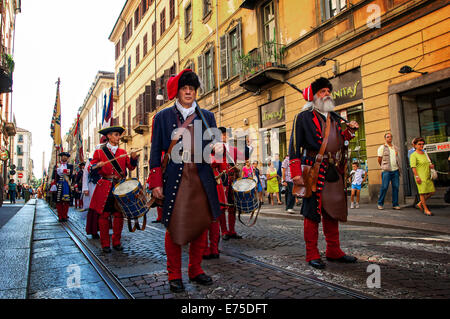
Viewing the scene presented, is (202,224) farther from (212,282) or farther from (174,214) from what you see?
(212,282)

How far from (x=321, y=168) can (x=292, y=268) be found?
3.41 feet

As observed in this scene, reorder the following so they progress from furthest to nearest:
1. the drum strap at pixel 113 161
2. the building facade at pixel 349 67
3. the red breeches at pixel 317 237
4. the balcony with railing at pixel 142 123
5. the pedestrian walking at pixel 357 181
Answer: the balcony with railing at pixel 142 123 < the pedestrian walking at pixel 357 181 < the building facade at pixel 349 67 < the drum strap at pixel 113 161 < the red breeches at pixel 317 237

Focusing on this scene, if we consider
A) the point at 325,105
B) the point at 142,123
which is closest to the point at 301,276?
the point at 325,105

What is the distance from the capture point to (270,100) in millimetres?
15477

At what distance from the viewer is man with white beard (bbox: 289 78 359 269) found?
363cm

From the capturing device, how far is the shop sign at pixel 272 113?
14922 mm

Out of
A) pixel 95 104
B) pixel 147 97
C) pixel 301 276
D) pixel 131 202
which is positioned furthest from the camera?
pixel 95 104

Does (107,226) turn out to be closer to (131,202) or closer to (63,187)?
(131,202)

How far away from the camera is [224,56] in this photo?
18.7 metres

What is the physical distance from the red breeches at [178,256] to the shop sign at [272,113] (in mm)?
12120

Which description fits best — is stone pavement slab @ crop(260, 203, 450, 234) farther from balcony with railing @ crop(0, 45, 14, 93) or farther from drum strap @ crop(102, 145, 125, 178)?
balcony with railing @ crop(0, 45, 14, 93)

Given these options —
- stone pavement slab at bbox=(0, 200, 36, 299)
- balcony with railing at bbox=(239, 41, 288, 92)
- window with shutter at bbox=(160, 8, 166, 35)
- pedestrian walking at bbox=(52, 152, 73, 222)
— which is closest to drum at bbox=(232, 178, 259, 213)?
stone pavement slab at bbox=(0, 200, 36, 299)

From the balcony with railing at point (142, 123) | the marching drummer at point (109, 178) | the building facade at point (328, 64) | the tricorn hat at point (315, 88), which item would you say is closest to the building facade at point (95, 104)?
the balcony with railing at point (142, 123)

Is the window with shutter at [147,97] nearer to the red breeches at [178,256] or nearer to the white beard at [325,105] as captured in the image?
the white beard at [325,105]
